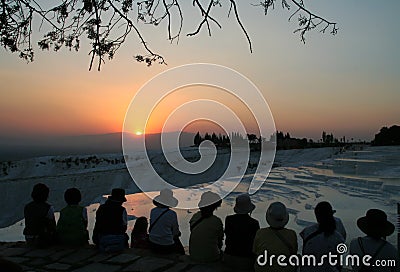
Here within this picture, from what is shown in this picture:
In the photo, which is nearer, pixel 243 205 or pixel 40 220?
pixel 243 205

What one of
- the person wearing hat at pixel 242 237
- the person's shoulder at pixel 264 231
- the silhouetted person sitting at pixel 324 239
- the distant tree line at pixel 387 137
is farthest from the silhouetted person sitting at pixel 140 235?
the distant tree line at pixel 387 137

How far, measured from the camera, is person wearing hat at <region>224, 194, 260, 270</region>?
373 centimetres

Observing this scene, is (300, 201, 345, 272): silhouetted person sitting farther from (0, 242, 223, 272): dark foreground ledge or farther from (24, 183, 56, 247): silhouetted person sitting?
(24, 183, 56, 247): silhouetted person sitting

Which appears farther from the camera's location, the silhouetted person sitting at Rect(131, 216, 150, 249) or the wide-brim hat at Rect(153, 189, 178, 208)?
the silhouetted person sitting at Rect(131, 216, 150, 249)

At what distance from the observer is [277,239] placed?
3.35 meters

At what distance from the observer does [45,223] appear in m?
4.71

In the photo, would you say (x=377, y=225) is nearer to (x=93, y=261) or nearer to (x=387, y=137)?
(x=93, y=261)

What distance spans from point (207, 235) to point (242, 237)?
0.44 metres

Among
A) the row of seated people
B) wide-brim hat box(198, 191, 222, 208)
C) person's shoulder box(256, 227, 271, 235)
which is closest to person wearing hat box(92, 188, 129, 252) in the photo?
the row of seated people

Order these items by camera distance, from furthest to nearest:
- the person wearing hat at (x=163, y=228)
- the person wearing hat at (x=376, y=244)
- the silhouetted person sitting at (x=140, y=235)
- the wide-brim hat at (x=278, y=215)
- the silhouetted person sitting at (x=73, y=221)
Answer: the silhouetted person sitting at (x=140, y=235)
the silhouetted person sitting at (x=73, y=221)
the person wearing hat at (x=163, y=228)
the wide-brim hat at (x=278, y=215)
the person wearing hat at (x=376, y=244)

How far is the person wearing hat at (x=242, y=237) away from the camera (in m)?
3.73

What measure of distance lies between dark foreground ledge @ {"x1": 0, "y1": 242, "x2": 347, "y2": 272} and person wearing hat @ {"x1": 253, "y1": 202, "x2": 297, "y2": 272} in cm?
61

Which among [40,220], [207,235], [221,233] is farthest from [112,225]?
[221,233]

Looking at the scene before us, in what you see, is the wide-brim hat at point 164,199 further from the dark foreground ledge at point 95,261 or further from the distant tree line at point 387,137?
the distant tree line at point 387,137
